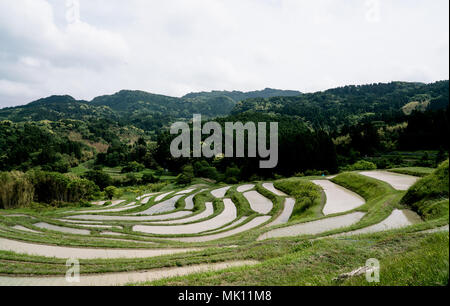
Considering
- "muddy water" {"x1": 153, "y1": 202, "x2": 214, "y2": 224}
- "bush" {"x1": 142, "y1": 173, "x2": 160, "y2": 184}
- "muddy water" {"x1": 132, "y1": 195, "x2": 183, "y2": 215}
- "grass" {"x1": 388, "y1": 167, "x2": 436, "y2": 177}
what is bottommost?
"bush" {"x1": 142, "y1": 173, "x2": 160, "y2": 184}

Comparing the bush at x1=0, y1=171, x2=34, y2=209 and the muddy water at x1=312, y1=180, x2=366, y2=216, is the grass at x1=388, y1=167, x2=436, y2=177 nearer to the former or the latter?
the muddy water at x1=312, y1=180, x2=366, y2=216

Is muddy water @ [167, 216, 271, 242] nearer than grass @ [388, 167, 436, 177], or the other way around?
muddy water @ [167, 216, 271, 242]

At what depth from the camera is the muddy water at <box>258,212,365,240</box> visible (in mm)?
16616

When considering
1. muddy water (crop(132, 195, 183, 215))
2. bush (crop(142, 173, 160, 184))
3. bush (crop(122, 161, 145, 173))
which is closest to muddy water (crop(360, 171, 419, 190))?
muddy water (crop(132, 195, 183, 215))

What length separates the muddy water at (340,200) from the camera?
23.5 meters

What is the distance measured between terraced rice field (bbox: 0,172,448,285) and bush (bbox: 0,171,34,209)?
20477 mm

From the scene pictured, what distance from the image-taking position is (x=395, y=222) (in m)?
15.5

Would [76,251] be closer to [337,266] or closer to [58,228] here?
[58,228]

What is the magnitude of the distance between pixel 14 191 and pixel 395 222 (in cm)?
5730

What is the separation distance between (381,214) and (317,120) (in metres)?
172

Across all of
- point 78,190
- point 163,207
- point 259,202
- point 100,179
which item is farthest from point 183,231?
point 100,179

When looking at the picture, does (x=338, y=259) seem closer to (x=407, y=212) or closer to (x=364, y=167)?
(x=407, y=212)

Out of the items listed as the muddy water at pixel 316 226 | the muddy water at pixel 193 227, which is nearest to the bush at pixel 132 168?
the muddy water at pixel 193 227
